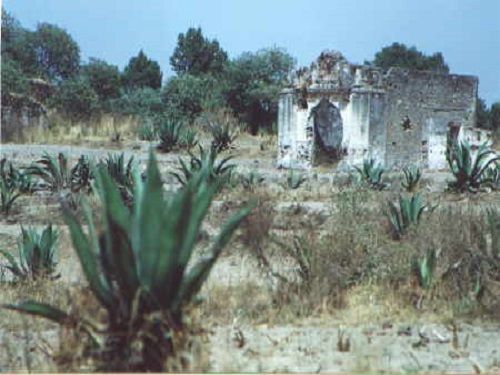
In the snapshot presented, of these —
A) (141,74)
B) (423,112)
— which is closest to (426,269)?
(141,74)

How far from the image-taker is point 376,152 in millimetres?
13180

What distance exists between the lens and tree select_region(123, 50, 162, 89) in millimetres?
6995

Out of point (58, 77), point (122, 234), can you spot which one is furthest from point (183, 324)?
point (58, 77)

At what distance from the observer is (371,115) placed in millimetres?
13062

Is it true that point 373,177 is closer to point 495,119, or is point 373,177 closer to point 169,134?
point 169,134

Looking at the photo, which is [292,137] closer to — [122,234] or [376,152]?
[376,152]

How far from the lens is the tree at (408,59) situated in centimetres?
1513

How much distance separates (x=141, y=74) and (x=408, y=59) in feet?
30.2

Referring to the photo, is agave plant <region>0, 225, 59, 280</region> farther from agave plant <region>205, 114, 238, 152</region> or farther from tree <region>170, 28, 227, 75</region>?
agave plant <region>205, 114, 238, 152</region>

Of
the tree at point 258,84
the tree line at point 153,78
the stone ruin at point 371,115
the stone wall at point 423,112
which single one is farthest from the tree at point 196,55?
the stone wall at point 423,112

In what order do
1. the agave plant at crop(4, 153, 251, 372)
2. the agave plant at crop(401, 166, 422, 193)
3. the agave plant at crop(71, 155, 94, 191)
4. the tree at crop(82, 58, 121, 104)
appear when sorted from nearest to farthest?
the agave plant at crop(4, 153, 251, 372) → the tree at crop(82, 58, 121, 104) → the agave plant at crop(71, 155, 94, 191) → the agave plant at crop(401, 166, 422, 193)

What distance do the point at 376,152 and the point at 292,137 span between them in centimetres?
177

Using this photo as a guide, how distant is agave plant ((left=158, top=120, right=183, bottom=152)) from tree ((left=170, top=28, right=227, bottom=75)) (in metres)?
4.64

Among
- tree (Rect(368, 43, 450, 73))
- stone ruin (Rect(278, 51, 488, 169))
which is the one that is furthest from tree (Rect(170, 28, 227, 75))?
tree (Rect(368, 43, 450, 73))
